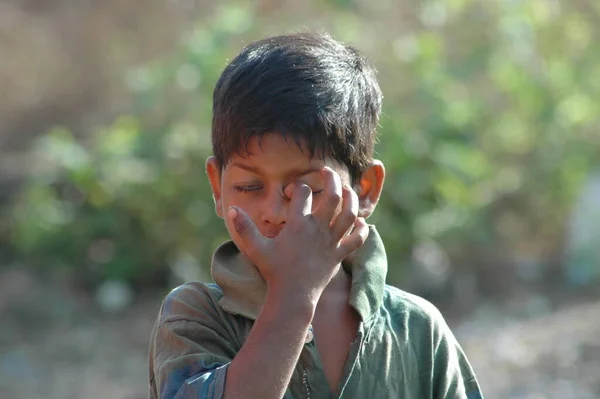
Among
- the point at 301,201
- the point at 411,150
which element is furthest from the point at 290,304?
the point at 411,150

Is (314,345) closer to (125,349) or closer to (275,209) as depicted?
(275,209)

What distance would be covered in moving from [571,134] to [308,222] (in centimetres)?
529

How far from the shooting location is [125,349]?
19.0 feet

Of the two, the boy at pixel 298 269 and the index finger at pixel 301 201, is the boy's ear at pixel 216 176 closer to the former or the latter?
the boy at pixel 298 269

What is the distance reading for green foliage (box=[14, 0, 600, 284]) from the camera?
5867 millimetres

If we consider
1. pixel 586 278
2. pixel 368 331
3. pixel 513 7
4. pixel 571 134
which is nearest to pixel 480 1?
pixel 513 7

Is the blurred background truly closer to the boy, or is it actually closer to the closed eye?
the boy

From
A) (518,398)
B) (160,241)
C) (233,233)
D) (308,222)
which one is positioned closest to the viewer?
(308,222)

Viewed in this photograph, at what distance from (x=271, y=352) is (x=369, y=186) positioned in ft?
1.87

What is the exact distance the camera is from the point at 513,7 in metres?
6.85

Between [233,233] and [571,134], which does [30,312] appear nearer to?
[571,134]

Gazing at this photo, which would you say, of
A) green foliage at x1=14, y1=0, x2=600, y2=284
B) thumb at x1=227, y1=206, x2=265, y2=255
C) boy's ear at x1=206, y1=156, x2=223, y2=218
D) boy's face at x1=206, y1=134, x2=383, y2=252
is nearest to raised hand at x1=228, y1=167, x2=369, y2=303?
thumb at x1=227, y1=206, x2=265, y2=255

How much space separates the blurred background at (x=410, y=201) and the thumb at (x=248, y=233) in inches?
139

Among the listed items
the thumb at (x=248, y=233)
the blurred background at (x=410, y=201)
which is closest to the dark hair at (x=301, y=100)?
the thumb at (x=248, y=233)
